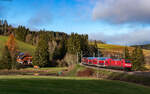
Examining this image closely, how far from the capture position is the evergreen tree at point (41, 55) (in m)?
108

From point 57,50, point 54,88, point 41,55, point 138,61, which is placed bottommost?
point 54,88

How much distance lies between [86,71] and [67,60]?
166 feet

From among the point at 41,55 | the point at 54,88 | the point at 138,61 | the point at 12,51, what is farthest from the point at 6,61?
the point at 54,88

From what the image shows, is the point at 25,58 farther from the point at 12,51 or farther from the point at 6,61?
the point at 6,61

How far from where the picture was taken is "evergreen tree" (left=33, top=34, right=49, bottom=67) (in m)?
108

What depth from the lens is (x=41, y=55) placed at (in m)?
110

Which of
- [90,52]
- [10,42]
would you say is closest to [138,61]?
[90,52]

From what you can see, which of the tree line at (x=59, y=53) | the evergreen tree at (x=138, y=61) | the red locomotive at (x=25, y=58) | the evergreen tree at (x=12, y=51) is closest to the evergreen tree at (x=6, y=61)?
the tree line at (x=59, y=53)

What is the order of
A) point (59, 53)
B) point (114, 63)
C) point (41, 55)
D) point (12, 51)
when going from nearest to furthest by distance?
point (114, 63) → point (12, 51) → point (41, 55) → point (59, 53)

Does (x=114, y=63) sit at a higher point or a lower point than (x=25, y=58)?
lower

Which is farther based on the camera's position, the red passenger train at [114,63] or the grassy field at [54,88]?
the red passenger train at [114,63]

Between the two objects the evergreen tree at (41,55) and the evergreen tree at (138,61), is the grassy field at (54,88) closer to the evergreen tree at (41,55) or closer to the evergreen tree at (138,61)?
the evergreen tree at (138,61)

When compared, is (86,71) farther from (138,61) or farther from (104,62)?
(138,61)

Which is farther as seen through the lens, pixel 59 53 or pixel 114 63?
pixel 59 53
